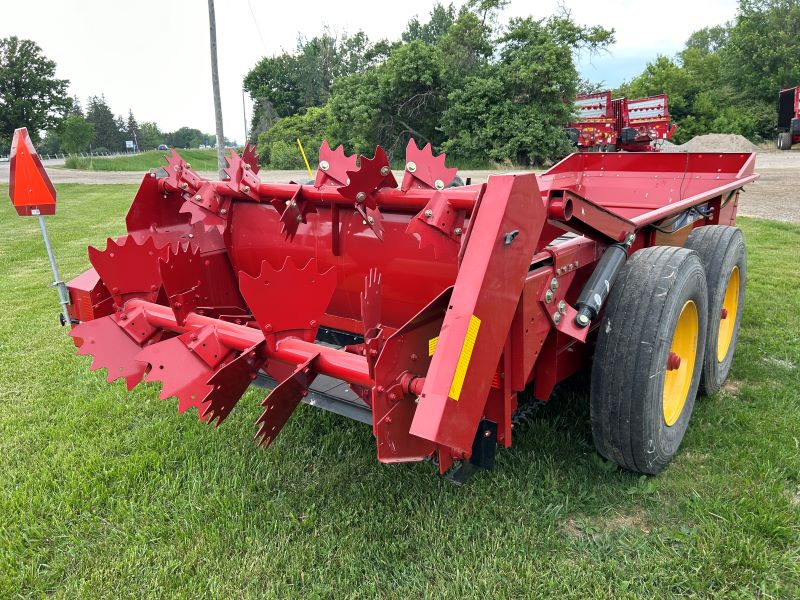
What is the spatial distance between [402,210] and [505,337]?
1161mm

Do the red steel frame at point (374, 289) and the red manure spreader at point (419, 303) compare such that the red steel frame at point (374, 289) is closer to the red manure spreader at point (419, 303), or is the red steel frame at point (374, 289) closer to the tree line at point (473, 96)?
the red manure spreader at point (419, 303)

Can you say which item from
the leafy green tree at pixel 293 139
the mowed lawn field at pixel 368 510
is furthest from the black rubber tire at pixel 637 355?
the leafy green tree at pixel 293 139

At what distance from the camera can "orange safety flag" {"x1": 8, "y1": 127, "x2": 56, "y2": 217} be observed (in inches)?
122

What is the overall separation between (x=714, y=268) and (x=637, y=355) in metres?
1.17

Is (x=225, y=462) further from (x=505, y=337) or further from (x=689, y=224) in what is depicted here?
(x=689, y=224)

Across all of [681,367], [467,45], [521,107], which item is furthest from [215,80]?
[467,45]

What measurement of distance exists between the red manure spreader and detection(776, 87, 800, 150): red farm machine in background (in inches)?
1032

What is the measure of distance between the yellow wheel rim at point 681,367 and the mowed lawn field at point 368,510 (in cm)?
24

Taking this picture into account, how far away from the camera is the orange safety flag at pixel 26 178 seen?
3107 millimetres

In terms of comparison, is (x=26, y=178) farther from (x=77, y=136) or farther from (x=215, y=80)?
(x=77, y=136)

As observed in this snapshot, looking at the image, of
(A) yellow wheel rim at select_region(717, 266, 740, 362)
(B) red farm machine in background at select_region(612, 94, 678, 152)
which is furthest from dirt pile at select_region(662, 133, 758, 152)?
(A) yellow wheel rim at select_region(717, 266, 740, 362)

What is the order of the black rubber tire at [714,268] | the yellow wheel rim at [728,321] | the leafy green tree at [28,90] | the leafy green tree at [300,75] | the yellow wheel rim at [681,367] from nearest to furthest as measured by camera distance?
the yellow wheel rim at [681,367], the black rubber tire at [714,268], the yellow wheel rim at [728,321], the leafy green tree at [28,90], the leafy green tree at [300,75]

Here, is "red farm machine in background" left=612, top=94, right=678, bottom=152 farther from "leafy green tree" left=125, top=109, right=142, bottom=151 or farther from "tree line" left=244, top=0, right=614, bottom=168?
"leafy green tree" left=125, top=109, right=142, bottom=151

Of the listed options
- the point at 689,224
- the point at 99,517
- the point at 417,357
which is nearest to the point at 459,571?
the point at 417,357
